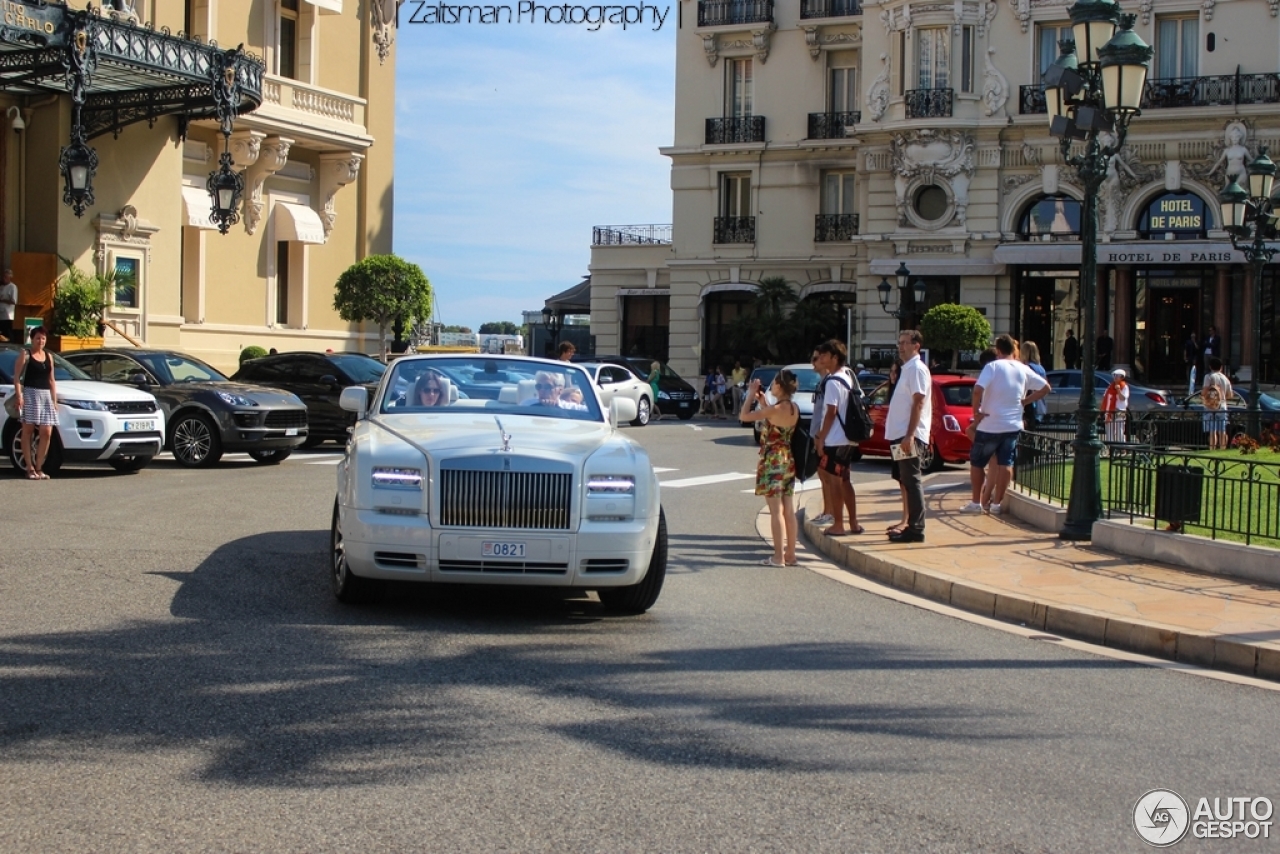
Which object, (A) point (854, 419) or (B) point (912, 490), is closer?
(B) point (912, 490)

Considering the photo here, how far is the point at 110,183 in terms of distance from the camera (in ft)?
94.6

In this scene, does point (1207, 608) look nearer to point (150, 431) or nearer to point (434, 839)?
point (434, 839)

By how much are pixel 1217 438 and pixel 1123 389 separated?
8.06 ft

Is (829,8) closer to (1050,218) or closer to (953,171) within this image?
(953,171)

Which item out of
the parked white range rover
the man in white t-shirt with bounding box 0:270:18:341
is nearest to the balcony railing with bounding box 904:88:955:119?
the man in white t-shirt with bounding box 0:270:18:341

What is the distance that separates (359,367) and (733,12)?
95.1ft

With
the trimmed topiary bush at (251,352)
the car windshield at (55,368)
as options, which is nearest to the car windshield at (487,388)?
the car windshield at (55,368)

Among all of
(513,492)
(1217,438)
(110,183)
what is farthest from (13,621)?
(110,183)

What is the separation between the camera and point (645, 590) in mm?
8797

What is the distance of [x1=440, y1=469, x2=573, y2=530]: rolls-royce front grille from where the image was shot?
8055 mm

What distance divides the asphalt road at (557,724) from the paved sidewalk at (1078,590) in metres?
0.52

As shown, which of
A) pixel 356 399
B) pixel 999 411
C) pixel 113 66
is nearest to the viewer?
pixel 356 399

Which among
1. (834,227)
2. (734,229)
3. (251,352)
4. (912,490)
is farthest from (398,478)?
(734,229)

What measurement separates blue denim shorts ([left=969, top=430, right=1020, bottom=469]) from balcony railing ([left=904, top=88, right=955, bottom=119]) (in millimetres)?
28903
